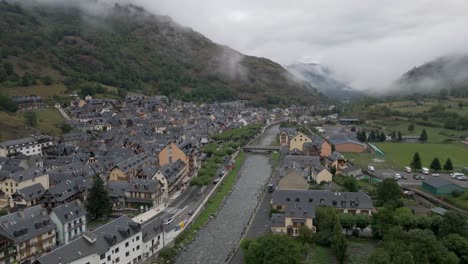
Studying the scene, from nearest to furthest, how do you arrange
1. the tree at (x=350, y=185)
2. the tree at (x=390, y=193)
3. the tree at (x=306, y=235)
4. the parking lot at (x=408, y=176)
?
the tree at (x=306, y=235) → the tree at (x=390, y=193) → the tree at (x=350, y=185) → the parking lot at (x=408, y=176)

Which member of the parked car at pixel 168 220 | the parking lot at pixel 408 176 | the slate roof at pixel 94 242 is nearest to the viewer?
the slate roof at pixel 94 242

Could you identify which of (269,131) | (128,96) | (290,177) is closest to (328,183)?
(290,177)

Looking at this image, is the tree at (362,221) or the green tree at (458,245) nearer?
the green tree at (458,245)

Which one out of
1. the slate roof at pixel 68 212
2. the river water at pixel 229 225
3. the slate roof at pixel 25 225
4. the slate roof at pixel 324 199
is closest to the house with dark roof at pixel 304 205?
the slate roof at pixel 324 199

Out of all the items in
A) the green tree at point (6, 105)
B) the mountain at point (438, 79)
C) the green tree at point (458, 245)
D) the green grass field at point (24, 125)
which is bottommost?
the green tree at point (458, 245)

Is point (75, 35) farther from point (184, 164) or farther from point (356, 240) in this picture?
point (356, 240)

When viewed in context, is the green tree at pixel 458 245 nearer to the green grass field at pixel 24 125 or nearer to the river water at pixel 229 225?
the river water at pixel 229 225

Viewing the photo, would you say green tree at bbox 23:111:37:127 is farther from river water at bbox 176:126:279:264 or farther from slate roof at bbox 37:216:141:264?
slate roof at bbox 37:216:141:264

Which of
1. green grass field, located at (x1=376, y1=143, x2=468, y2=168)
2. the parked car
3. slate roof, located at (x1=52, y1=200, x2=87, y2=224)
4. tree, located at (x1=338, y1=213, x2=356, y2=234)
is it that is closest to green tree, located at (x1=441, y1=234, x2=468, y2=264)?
tree, located at (x1=338, y1=213, x2=356, y2=234)
